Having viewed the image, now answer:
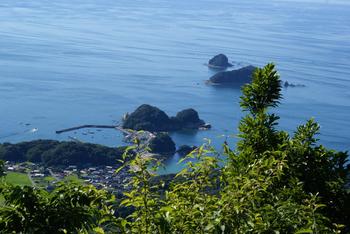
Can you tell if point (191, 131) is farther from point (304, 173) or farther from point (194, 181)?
point (194, 181)

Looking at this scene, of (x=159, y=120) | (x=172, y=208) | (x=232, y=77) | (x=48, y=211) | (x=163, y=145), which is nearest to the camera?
(x=48, y=211)

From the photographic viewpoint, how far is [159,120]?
2853 cm

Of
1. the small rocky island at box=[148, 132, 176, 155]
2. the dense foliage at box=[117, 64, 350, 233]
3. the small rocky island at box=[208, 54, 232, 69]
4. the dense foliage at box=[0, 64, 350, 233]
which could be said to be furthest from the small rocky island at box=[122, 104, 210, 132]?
the dense foliage at box=[0, 64, 350, 233]

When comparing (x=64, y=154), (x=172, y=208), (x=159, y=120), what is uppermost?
(x=172, y=208)

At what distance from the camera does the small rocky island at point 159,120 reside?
2797 cm

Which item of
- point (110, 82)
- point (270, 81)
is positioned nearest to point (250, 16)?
point (110, 82)

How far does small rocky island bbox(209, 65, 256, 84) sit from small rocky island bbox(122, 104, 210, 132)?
9.62m

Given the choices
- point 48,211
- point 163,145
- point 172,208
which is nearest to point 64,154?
point 163,145

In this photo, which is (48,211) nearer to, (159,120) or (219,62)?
(159,120)

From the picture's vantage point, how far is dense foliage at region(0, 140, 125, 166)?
71.4 feet

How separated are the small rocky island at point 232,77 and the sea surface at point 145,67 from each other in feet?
3.44

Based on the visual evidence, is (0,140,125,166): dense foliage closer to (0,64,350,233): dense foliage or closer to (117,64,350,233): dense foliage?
(117,64,350,233): dense foliage

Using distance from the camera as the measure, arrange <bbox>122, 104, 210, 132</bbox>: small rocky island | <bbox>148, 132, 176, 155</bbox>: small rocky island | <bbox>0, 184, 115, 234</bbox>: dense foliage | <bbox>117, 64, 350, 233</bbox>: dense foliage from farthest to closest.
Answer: <bbox>122, 104, 210, 132</bbox>: small rocky island
<bbox>148, 132, 176, 155</bbox>: small rocky island
<bbox>117, 64, 350, 233</bbox>: dense foliage
<bbox>0, 184, 115, 234</bbox>: dense foliage

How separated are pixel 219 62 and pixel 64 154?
23669mm
